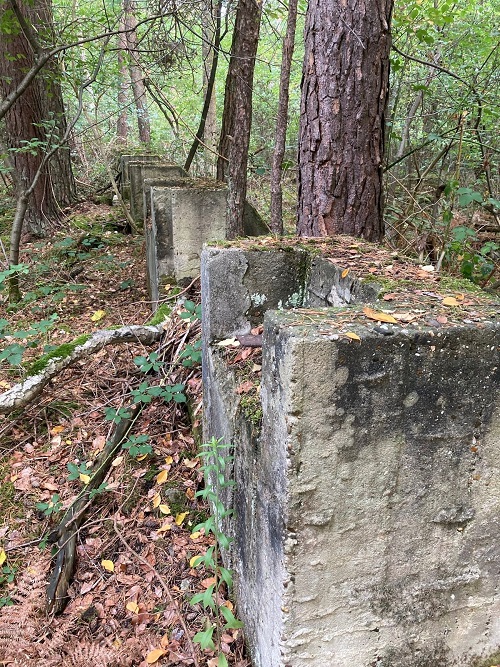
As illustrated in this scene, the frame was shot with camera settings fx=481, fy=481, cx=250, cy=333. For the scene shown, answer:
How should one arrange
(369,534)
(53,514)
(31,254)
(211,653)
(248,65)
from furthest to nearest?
(31,254)
(248,65)
(53,514)
(211,653)
(369,534)

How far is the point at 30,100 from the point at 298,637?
28.6ft

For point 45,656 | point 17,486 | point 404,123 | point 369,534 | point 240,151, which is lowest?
point 45,656

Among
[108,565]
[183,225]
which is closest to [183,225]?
[183,225]

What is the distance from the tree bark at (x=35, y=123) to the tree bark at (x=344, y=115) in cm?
436

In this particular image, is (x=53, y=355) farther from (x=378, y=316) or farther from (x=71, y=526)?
(x=378, y=316)

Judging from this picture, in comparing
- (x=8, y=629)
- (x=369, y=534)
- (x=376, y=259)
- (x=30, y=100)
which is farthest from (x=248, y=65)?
(x=8, y=629)

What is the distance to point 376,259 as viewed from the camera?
2.58m

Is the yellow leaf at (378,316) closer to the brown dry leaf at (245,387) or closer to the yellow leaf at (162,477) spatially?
the brown dry leaf at (245,387)

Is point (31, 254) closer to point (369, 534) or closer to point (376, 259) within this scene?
point (376, 259)

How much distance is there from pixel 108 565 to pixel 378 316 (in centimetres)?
240

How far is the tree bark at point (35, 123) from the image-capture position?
7.07 metres

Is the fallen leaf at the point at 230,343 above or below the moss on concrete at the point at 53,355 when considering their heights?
above

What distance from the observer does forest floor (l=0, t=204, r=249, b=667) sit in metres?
2.54

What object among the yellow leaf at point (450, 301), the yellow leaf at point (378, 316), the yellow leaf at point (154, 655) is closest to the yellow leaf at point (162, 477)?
the yellow leaf at point (154, 655)
